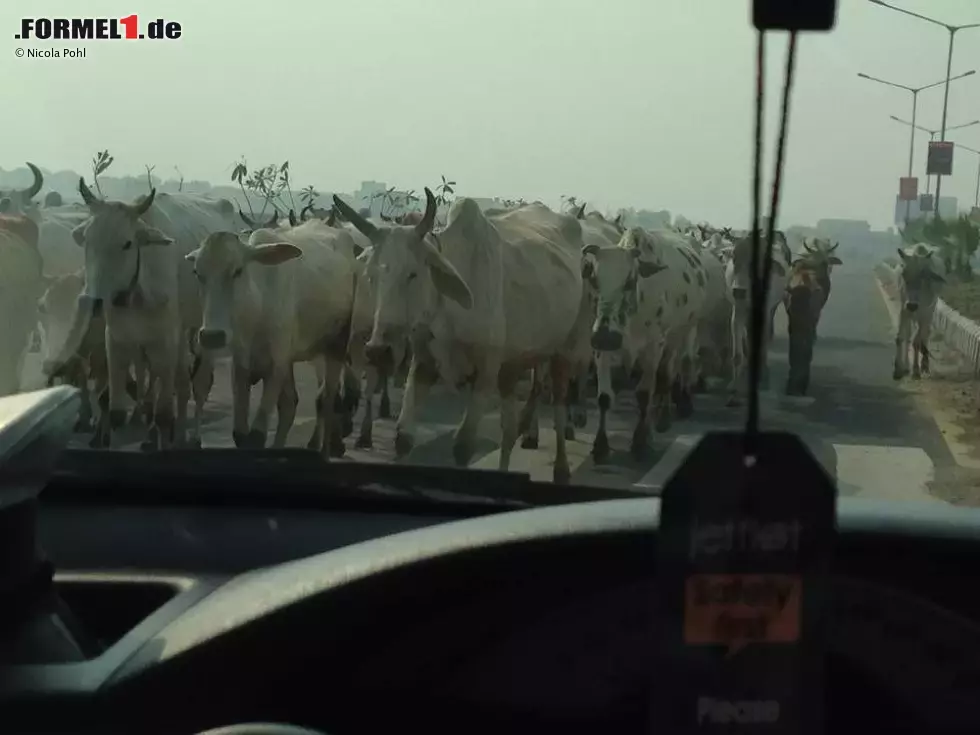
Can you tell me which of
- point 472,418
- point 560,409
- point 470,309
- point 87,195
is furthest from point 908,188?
point 87,195

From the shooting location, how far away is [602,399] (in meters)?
4.99

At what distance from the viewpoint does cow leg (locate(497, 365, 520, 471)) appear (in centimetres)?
473

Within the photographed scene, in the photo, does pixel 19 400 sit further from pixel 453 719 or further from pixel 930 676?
pixel 930 676

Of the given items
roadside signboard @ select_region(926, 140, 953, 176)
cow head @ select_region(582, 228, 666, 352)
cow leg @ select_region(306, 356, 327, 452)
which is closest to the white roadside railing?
roadside signboard @ select_region(926, 140, 953, 176)

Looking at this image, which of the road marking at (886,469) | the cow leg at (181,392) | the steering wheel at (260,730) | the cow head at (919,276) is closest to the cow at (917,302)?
the cow head at (919,276)

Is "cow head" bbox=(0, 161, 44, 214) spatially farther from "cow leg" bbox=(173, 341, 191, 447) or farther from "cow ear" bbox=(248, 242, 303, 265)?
"cow ear" bbox=(248, 242, 303, 265)

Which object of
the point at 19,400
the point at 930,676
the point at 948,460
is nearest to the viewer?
the point at 930,676

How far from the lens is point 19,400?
2555 millimetres

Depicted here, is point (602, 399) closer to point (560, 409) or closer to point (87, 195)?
point (560, 409)

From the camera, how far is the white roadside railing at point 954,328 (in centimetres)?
396

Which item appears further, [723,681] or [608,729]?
[608,729]

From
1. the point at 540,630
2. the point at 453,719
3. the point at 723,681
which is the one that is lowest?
the point at 453,719

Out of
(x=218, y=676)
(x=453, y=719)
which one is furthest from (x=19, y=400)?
(x=453, y=719)

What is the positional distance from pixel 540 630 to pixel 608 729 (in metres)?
0.20
